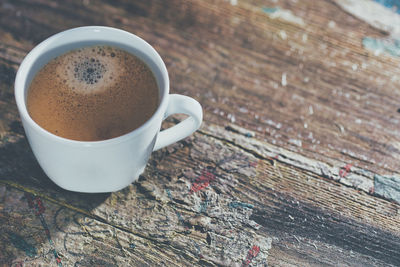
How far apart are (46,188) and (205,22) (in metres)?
0.50

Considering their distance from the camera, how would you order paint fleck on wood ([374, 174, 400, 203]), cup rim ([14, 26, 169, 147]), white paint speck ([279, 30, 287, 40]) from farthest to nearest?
1. white paint speck ([279, 30, 287, 40])
2. paint fleck on wood ([374, 174, 400, 203])
3. cup rim ([14, 26, 169, 147])

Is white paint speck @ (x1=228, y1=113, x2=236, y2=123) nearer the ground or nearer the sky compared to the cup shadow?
nearer the sky

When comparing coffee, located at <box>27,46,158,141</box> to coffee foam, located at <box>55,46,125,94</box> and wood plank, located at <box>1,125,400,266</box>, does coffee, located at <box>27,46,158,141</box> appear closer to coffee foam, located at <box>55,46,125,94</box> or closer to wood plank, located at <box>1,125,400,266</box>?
coffee foam, located at <box>55,46,125,94</box>

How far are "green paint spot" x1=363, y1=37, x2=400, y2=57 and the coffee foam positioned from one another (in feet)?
1.92

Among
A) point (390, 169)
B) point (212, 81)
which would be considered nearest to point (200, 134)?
point (212, 81)

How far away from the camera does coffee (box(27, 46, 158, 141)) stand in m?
0.61

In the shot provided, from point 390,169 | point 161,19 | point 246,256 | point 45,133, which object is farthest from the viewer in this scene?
point 161,19

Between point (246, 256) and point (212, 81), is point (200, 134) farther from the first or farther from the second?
point (246, 256)

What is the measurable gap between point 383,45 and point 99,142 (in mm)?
726

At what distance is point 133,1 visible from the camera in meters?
0.91

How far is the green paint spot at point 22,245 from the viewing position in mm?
598

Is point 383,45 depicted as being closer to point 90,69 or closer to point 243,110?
point 243,110

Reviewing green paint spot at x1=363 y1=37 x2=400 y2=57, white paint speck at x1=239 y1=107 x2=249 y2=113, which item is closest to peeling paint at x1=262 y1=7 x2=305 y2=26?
green paint spot at x1=363 y1=37 x2=400 y2=57

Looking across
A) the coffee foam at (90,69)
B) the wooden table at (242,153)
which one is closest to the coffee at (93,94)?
the coffee foam at (90,69)
